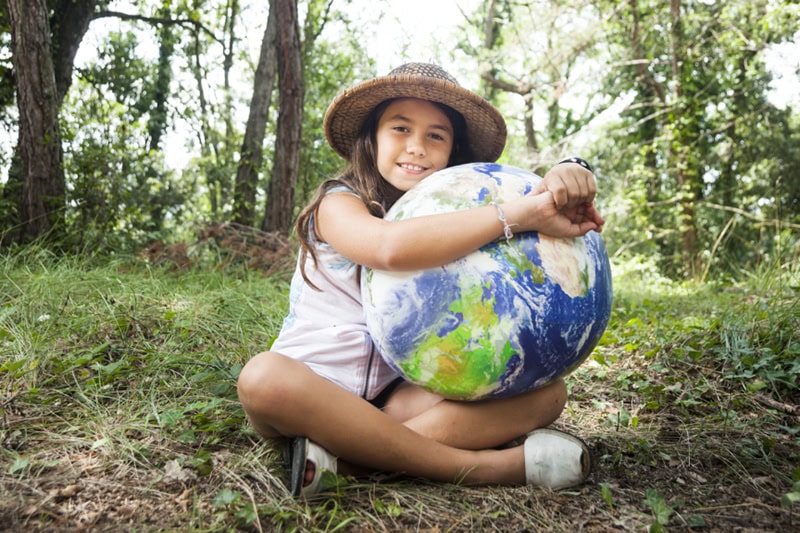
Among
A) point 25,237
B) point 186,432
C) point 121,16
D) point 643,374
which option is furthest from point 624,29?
point 186,432

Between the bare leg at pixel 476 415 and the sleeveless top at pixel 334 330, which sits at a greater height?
the sleeveless top at pixel 334 330

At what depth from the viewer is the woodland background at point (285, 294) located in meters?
1.83

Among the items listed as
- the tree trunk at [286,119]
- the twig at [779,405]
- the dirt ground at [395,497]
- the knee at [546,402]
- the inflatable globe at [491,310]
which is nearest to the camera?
the dirt ground at [395,497]

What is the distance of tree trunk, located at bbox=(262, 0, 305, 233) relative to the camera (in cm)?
614

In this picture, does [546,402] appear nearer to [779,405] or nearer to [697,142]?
[779,405]

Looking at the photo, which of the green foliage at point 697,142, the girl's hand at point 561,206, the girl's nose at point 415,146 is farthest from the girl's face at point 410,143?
the green foliage at point 697,142

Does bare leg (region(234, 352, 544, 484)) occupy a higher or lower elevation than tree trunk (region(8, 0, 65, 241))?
lower

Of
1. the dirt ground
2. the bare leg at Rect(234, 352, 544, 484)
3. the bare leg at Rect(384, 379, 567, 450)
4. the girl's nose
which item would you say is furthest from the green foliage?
the bare leg at Rect(234, 352, 544, 484)

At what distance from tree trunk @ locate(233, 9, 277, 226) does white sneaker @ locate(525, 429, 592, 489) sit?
5.48 m

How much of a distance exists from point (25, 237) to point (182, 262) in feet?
4.38


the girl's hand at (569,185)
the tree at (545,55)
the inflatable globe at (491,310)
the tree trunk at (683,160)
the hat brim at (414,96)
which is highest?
the tree at (545,55)

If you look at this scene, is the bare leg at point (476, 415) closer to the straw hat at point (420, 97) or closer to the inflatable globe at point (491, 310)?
the inflatable globe at point (491, 310)

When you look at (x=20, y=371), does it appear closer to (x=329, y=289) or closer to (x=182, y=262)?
(x=329, y=289)

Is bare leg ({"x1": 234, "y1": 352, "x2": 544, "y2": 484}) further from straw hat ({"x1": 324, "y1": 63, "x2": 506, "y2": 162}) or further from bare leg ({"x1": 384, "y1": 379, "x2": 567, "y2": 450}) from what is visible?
straw hat ({"x1": 324, "y1": 63, "x2": 506, "y2": 162})
